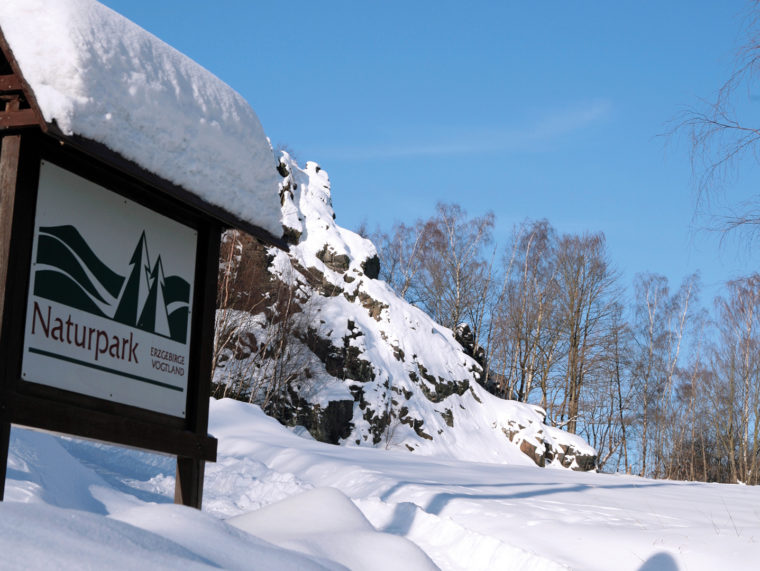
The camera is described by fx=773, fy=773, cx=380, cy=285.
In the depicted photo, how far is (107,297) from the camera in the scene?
3863 millimetres

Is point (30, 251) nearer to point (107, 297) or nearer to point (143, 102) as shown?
point (107, 297)

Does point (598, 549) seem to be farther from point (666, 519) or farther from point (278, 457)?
point (278, 457)

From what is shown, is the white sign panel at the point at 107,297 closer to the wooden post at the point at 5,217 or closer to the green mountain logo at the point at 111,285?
the green mountain logo at the point at 111,285

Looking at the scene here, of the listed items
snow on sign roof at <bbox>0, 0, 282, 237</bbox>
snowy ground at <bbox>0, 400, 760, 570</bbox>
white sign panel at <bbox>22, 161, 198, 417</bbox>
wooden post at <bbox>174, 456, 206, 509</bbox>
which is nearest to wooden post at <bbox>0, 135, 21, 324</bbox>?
white sign panel at <bbox>22, 161, 198, 417</bbox>

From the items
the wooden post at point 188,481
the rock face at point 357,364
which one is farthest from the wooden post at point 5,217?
the rock face at point 357,364

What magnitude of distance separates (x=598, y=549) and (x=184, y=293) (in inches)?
139

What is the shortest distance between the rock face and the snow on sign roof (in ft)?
48.1

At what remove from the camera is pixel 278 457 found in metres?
9.10

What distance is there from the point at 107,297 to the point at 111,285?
0.22 ft

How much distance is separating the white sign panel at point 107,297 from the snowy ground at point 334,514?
657mm

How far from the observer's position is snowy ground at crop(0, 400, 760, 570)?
196 centimetres

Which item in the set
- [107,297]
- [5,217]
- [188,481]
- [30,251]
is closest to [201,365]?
[188,481]

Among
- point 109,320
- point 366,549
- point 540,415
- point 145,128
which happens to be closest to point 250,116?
point 145,128

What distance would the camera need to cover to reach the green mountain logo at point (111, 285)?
142 inches
